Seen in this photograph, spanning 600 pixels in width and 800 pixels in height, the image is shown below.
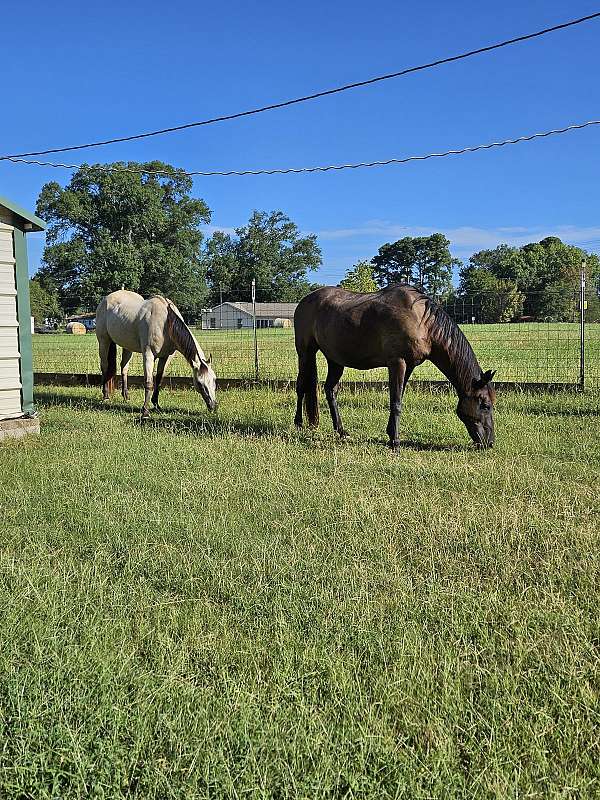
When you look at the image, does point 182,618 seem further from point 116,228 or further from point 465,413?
point 116,228

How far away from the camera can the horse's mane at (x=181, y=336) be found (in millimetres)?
10484

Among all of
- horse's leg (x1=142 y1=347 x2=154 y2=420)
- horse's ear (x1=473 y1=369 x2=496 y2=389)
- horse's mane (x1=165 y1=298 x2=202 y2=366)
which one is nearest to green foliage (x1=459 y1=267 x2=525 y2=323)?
horse's ear (x1=473 y1=369 x2=496 y2=389)

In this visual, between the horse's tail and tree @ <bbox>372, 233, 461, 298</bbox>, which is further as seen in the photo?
→ tree @ <bbox>372, 233, 461, 298</bbox>

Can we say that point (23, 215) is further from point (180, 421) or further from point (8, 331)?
point (180, 421)

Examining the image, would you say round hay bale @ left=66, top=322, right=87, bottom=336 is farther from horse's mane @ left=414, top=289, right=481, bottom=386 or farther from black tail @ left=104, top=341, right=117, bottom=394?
horse's mane @ left=414, top=289, right=481, bottom=386

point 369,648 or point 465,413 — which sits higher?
point 465,413

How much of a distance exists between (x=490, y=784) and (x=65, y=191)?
60.2 meters

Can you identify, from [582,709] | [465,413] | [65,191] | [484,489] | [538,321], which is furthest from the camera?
[65,191]

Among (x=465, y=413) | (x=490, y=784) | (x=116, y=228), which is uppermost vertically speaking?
(x=116, y=228)

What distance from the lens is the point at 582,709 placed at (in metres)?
2.42

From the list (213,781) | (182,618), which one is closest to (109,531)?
(182,618)

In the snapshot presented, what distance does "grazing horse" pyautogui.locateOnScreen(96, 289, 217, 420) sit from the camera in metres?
10.5

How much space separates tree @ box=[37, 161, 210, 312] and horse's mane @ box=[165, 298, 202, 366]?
44.4 metres

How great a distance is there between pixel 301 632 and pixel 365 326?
539 cm
